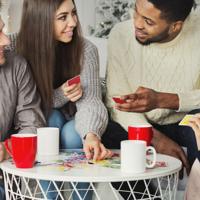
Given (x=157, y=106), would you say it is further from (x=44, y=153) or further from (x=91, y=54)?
(x=44, y=153)

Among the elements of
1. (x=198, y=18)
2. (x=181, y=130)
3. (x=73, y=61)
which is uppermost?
(x=198, y=18)

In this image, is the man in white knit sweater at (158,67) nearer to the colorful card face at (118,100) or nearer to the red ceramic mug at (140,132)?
the colorful card face at (118,100)

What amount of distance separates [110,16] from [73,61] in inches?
11.0

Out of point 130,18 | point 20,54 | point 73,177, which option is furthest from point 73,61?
point 73,177

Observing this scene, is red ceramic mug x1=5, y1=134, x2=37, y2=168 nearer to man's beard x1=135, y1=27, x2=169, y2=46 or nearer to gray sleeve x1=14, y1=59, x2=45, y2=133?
gray sleeve x1=14, y1=59, x2=45, y2=133

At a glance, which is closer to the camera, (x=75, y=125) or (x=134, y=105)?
(x=75, y=125)

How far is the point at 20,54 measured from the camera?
1812 millimetres

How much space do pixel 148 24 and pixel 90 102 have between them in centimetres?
45

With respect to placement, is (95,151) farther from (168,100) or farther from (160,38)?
(160,38)

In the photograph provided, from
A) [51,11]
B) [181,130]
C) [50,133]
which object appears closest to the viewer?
[50,133]

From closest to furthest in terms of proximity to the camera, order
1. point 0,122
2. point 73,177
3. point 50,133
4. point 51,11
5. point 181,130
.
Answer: point 73,177, point 50,133, point 0,122, point 51,11, point 181,130

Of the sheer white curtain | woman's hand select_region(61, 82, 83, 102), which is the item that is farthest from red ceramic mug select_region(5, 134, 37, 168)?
the sheer white curtain

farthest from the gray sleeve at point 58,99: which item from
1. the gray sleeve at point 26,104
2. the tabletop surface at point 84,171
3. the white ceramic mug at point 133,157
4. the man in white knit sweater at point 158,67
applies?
the white ceramic mug at point 133,157

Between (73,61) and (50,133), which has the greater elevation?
(73,61)
